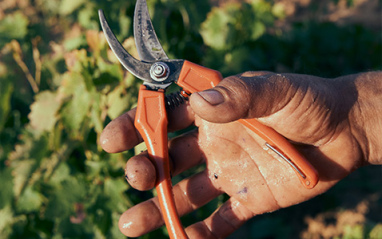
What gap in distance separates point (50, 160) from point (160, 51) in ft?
4.01

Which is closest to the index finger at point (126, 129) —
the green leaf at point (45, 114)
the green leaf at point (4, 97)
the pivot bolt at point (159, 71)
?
the pivot bolt at point (159, 71)

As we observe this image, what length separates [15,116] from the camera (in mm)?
3002

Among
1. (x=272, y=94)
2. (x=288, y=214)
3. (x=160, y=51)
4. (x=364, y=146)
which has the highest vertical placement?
(x=160, y=51)

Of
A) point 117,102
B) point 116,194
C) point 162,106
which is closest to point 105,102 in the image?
point 117,102

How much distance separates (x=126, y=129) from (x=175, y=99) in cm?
29

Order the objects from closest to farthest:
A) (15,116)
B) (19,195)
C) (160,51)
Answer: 1. (160,51)
2. (19,195)
3. (15,116)

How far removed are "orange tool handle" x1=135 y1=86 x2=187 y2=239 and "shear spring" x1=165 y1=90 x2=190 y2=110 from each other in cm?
9

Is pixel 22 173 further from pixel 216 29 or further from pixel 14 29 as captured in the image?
pixel 216 29

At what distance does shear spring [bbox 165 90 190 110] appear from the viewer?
1.87m

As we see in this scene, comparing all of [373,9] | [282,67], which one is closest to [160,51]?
[282,67]

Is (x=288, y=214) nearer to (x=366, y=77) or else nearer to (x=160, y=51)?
(x=366, y=77)

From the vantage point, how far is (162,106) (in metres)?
1.79

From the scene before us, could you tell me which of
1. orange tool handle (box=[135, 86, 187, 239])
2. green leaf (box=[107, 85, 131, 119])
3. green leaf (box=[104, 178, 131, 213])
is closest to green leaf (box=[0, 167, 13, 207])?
green leaf (box=[104, 178, 131, 213])

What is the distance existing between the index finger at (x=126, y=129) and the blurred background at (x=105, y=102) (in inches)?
14.8
